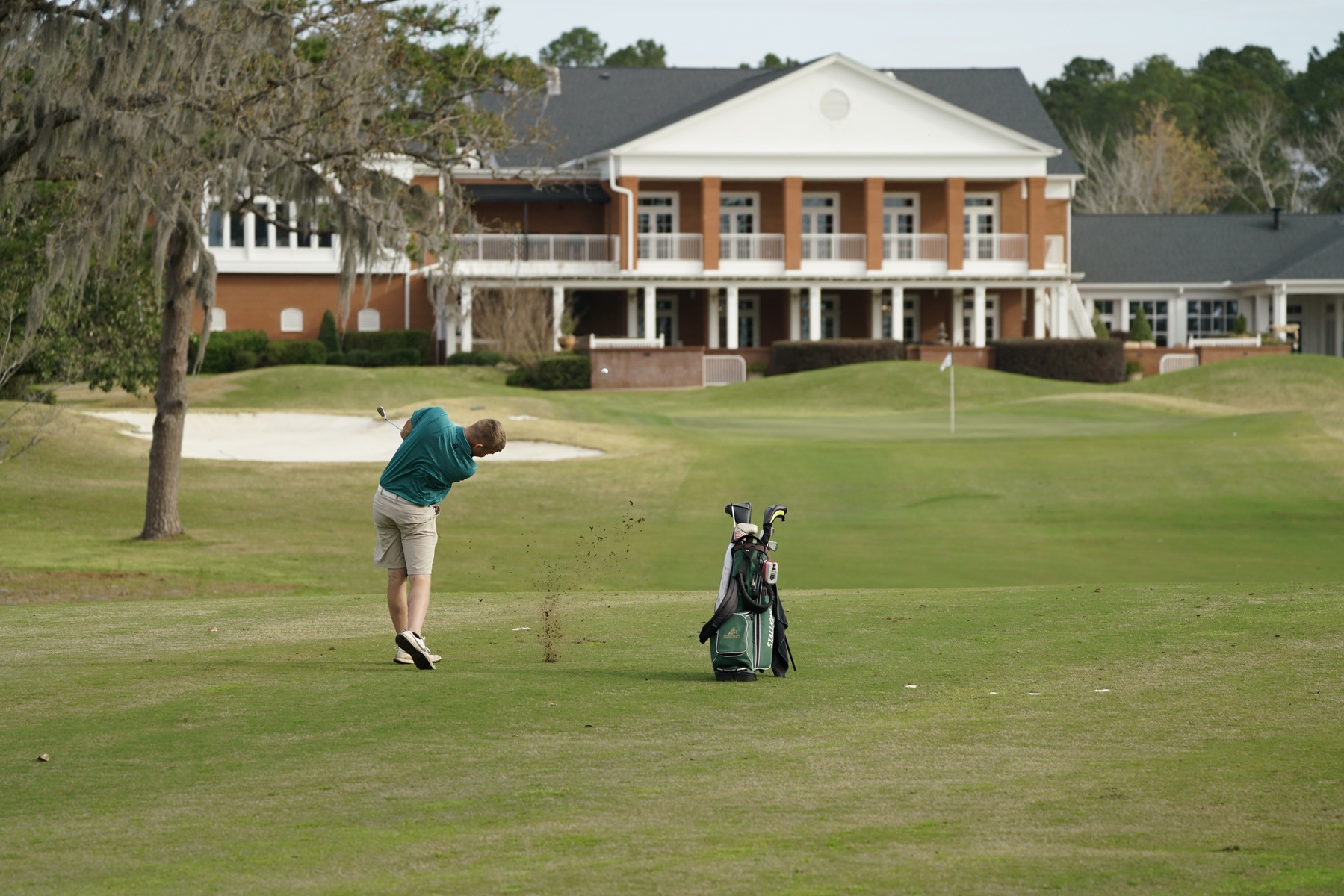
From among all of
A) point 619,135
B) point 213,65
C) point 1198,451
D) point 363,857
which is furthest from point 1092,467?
point 619,135

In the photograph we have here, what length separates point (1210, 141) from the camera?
96.0m

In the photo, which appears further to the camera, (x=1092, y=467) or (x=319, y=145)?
(x=1092, y=467)

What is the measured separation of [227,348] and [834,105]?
19685 millimetres

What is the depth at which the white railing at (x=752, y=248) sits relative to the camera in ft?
173

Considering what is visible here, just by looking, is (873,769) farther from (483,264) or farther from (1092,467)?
(483,264)

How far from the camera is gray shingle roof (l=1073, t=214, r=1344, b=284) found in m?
60.1

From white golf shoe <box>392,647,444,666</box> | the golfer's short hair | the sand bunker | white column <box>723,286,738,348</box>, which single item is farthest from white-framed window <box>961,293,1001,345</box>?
the golfer's short hair

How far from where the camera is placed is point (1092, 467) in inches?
966

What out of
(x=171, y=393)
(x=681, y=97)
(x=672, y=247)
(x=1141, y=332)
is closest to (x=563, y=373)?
(x=672, y=247)

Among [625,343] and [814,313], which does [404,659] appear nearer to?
[625,343]

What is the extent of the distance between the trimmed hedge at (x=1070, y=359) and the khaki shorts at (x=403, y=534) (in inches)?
1620

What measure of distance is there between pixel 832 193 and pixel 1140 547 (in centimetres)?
3748

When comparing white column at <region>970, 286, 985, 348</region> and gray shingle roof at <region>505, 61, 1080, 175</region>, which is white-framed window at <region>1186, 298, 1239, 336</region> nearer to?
gray shingle roof at <region>505, 61, 1080, 175</region>

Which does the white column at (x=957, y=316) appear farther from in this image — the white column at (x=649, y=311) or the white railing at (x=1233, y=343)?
the white column at (x=649, y=311)
